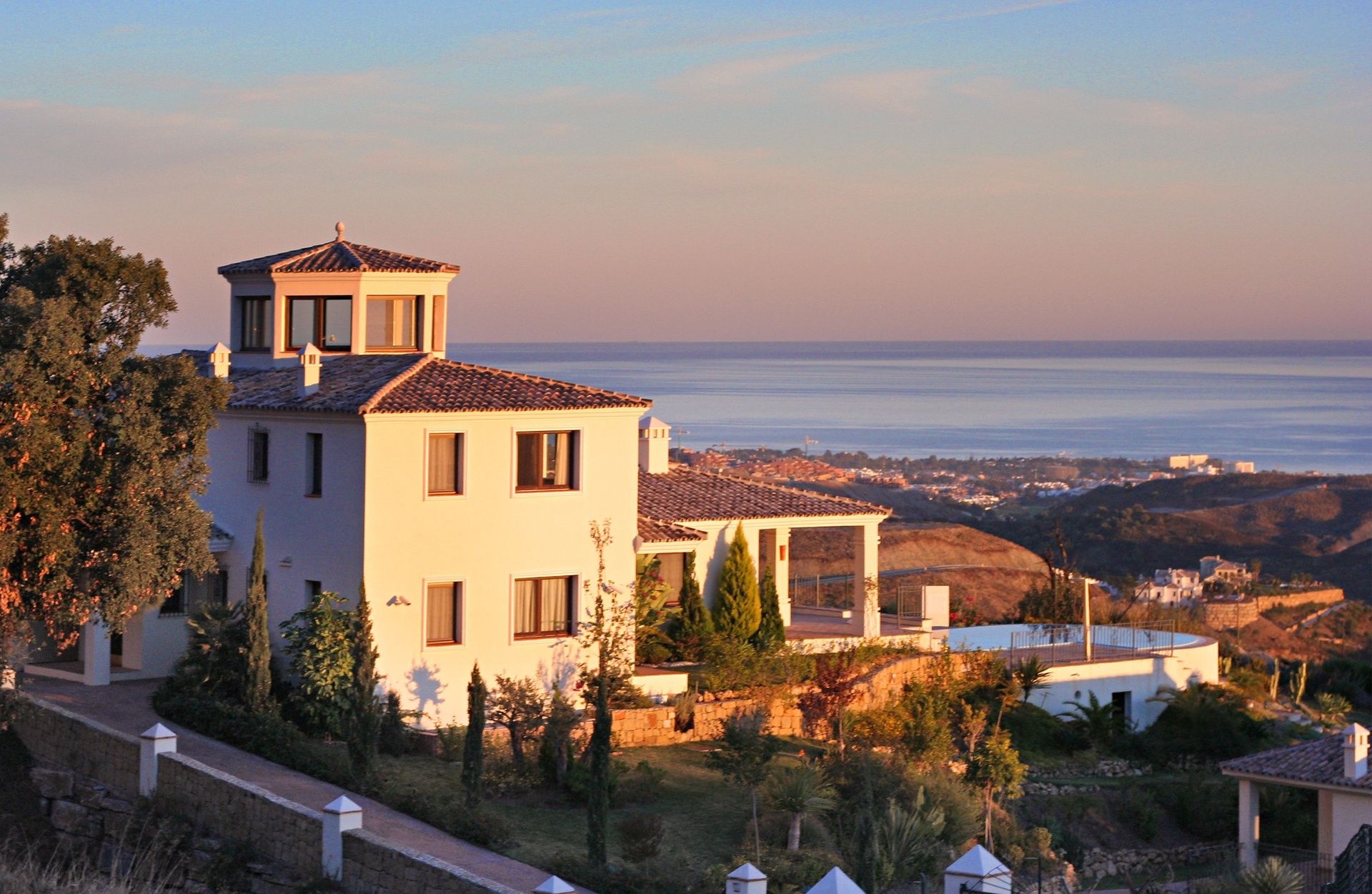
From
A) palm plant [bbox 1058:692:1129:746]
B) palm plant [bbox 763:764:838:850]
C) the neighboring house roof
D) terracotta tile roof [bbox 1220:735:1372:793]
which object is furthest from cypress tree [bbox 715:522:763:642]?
terracotta tile roof [bbox 1220:735:1372:793]

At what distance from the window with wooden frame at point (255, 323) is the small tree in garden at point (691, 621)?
28.7 ft

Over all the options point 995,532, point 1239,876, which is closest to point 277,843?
point 1239,876

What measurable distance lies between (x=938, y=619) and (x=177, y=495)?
17.0 m

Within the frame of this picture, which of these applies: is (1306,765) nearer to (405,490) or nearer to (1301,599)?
(405,490)

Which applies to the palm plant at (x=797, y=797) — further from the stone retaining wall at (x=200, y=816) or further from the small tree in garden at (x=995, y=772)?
the stone retaining wall at (x=200, y=816)

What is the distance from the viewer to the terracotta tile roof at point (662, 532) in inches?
1117

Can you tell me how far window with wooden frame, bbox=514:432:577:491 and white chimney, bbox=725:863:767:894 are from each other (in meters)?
10.6

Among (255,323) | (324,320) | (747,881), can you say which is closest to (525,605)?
(324,320)

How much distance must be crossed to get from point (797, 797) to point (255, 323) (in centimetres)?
1437

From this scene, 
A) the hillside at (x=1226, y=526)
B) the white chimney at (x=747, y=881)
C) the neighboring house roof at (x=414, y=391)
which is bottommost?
the hillside at (x=1226, y=526)

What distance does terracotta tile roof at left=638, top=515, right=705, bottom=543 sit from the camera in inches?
1117

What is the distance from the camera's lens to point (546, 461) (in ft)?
84.2

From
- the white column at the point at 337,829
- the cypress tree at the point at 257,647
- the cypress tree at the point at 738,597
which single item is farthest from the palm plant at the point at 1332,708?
the white column at the point at 337,829

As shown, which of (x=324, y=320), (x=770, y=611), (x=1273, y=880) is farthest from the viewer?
(x=770, y=611)
